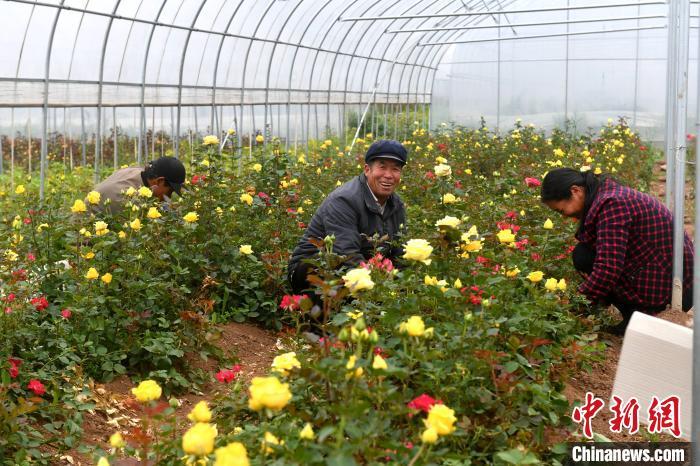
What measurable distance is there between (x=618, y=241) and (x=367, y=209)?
4.11 feet

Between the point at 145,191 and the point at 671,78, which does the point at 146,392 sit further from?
the point at 671,78

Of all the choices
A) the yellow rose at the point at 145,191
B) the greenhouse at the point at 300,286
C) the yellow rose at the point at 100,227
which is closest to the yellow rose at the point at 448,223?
the greenhouse at the point at 300,286

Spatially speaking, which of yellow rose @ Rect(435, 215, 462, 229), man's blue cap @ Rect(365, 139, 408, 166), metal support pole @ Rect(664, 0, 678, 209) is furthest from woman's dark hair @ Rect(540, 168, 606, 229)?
yellow rose @ Rect(435, 215, 462, 229)

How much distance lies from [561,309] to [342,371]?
1848mm

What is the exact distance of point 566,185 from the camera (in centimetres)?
439

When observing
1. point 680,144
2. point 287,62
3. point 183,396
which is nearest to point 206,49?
point 287,62

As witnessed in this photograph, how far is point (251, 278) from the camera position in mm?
5273

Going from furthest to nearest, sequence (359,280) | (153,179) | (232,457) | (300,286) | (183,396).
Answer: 1. (153,179)
2. (300,286)
3. (183,396)
4. (359,280)
5. (232,457)

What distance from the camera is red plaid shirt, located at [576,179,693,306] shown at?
4387mm

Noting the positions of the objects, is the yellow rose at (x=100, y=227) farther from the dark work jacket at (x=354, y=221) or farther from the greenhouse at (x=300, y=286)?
the dark work jacket at (x=354, y=221)

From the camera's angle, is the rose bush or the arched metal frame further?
the arched metal frame

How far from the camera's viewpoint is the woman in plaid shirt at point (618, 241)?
4.39 metres

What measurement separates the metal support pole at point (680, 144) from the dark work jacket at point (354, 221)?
1.43 meters

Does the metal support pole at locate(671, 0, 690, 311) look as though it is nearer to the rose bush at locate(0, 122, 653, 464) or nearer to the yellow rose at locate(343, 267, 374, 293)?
the rose bush at locate(0, 122, 653, 464)
